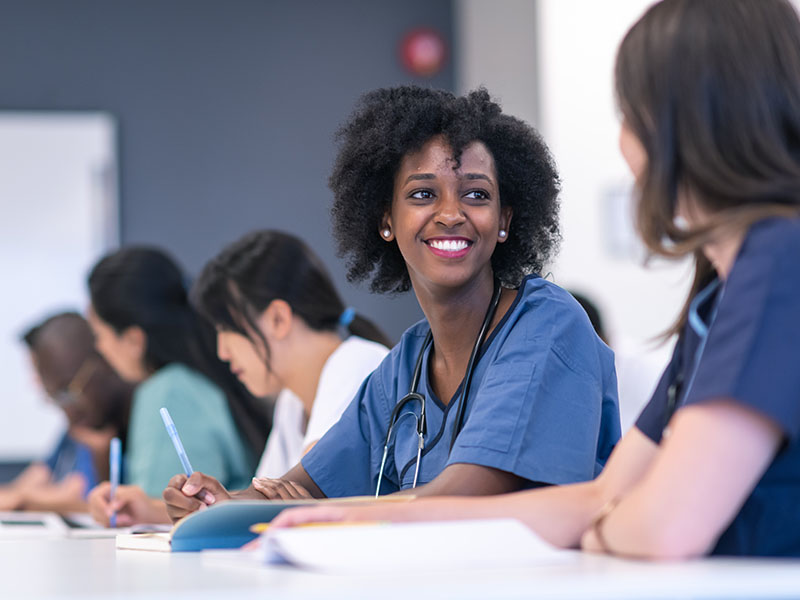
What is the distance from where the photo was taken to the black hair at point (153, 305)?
3.09m

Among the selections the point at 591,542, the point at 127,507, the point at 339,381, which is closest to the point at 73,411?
the point at 127,507

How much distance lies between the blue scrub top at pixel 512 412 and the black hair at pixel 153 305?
1.36m

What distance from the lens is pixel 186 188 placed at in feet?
14.7

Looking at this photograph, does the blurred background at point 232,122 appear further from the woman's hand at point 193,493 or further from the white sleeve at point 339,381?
A: the woman's hand at point 193,493

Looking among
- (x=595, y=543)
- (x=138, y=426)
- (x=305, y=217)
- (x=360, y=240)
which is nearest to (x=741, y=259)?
(x=595, y=543)

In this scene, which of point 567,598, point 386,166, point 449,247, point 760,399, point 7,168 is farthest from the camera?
point 7,168

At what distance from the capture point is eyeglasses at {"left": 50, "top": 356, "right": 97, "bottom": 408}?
3.71 metres

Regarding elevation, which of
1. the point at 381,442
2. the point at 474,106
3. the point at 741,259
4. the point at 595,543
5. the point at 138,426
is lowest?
the point at 138,426

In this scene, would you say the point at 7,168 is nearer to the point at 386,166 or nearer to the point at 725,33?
the point at 386,166

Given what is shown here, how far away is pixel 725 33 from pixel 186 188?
3667mm

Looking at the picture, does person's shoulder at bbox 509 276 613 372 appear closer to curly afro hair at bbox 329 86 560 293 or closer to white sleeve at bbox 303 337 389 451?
curly afro hair at bbox 329 86 560 293

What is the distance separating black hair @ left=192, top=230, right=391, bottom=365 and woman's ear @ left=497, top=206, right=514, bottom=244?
0.73m

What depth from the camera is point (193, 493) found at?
5.23ft

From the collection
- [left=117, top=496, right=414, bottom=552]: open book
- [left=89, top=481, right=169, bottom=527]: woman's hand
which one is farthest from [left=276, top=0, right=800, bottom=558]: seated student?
[left=89, top=481, right=169, bottom=527]: woman's hand
